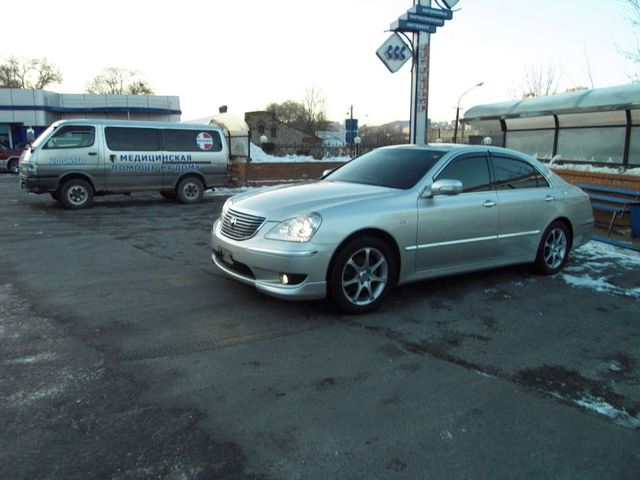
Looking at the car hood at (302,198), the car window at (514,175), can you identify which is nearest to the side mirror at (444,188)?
the car hood at (302,198)

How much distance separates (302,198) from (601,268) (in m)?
4.54

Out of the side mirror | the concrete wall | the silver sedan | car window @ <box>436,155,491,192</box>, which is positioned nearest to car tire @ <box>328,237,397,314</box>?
the silver sedan

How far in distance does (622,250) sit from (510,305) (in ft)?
13.6

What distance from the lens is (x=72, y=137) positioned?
11953 millimetres

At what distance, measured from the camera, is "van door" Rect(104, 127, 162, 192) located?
12.4m

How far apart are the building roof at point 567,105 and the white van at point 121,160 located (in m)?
7.70

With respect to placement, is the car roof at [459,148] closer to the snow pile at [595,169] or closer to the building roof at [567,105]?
the snow pile at [595,169]

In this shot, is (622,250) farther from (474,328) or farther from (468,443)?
(468,443)

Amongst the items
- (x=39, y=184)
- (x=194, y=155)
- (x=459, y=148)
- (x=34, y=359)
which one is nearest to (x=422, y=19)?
(x=459, y=148)

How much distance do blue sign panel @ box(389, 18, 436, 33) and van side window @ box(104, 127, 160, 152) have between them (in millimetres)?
6368

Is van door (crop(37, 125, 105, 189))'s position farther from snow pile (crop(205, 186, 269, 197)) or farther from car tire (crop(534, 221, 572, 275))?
car tire (crop(534, 221, 572, 275))

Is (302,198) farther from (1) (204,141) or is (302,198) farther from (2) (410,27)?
(1) (204,141)

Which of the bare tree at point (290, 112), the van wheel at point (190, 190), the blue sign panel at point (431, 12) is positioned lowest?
the van wheel at point (190, 190)

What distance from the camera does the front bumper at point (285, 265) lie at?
4414mm
